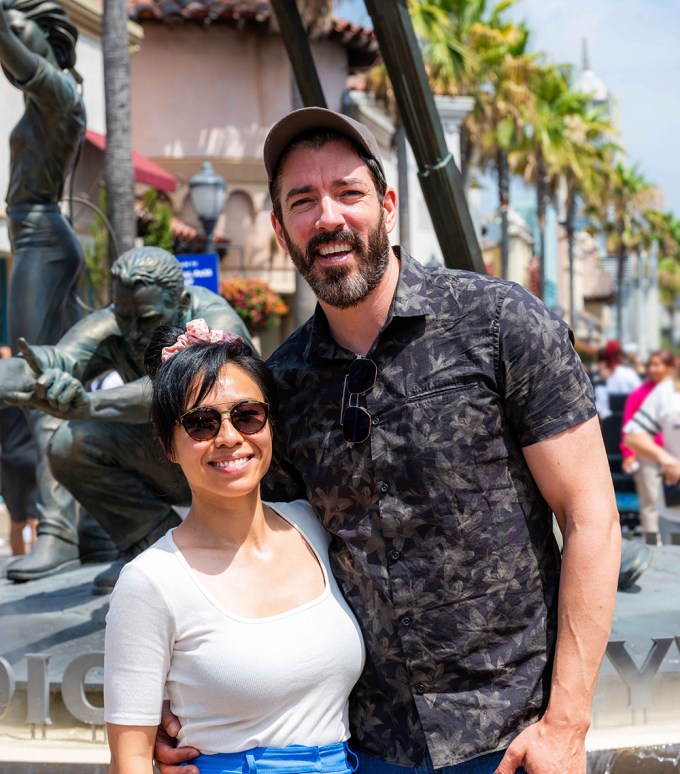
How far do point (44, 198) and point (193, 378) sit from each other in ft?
13.7

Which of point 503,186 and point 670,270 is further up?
point 503,186

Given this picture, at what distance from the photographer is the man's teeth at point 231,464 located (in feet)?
7.64

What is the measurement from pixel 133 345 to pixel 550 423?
267 centimetres

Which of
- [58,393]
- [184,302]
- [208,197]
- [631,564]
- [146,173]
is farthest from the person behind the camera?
[146,173]

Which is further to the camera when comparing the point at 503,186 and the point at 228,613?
the point at 503,186

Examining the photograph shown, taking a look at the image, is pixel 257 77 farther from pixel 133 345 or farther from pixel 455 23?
pixel 133 345

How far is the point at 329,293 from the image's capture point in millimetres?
2355

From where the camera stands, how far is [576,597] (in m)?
2.22

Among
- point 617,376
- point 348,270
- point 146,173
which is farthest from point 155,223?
point 348,270

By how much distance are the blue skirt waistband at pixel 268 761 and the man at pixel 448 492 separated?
0.29 feet

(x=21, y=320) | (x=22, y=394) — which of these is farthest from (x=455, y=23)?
(x=22, y=394)

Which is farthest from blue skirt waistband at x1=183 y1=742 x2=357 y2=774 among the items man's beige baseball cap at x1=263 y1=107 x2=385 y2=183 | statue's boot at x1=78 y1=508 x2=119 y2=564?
statue's boot at x1=78 y1=508 x2=119 y2=564

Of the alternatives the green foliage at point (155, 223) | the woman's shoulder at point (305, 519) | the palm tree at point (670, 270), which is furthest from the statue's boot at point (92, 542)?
the palm tree at point (670, 270)

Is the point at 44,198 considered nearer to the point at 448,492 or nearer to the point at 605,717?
the point at 605,717
